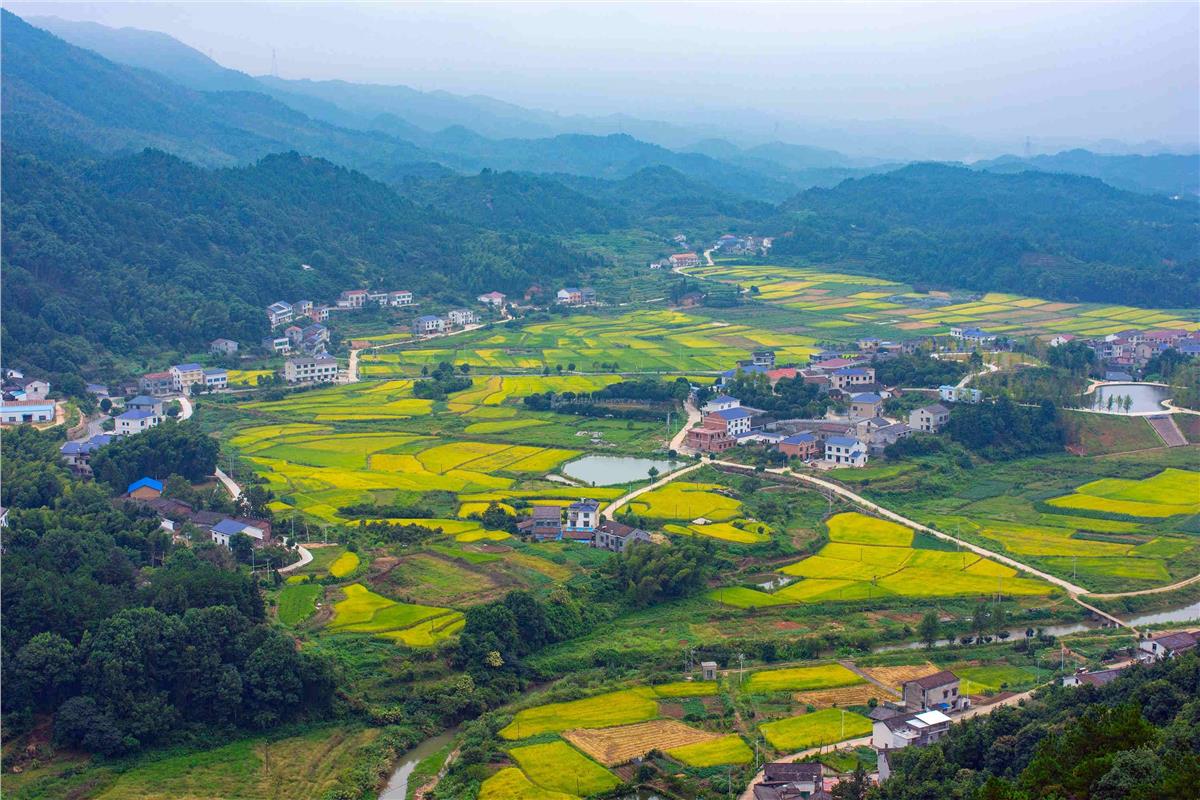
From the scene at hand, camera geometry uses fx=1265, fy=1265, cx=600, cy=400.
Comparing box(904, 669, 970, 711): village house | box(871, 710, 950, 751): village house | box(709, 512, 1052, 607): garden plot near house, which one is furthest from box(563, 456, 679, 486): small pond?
box(871, 710, 950, 751): village house

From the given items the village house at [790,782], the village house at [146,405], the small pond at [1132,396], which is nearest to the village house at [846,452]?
the small pond at [1132,396]

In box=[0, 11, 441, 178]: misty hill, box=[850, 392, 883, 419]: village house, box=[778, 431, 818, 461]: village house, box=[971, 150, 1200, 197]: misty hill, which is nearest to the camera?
box=[778, 431, 818, 461]: village house

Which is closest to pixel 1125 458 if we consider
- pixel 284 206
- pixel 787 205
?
pixel 284 206

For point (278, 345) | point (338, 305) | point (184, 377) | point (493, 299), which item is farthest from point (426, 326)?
point (184, 377)

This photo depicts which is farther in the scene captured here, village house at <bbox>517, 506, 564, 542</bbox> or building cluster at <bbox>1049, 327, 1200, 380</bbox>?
building cluster at <bbox>1049, 327, 1200, 380</bbox>

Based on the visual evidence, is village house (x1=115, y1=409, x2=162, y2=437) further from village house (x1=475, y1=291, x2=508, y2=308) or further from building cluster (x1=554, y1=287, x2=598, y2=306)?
building cluster (x1=554, y1=287, x2=598, y2=306)

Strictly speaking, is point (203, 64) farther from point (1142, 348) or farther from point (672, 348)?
point (1142, 348)
